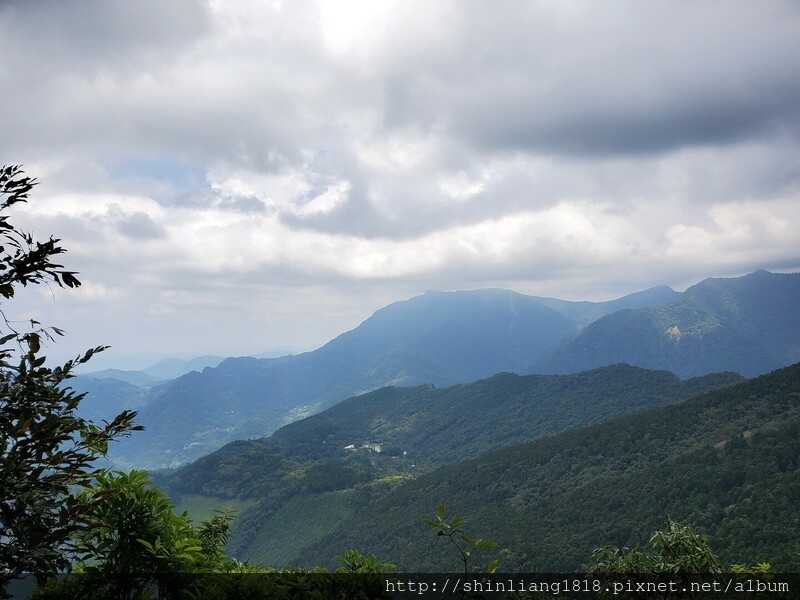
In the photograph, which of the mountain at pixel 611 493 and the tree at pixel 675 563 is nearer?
the tree at pixel 675 563

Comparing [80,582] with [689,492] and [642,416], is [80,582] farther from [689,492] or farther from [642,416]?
[642,416]

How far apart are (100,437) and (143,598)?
1742 mm

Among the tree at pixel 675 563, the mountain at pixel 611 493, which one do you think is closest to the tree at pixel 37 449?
the tree at pixel 675 563

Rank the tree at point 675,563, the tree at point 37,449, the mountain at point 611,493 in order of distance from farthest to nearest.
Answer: the mountain at point 611,493, the tree at point 675,563, the tree at point 37,449

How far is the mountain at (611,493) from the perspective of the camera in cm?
8106

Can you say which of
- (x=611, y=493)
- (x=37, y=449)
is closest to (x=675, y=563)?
(x=37, y=449)

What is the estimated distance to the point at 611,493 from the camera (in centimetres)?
10656

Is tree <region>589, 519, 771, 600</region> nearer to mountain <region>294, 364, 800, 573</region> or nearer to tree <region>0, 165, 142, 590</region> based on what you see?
tree <region>0, 165, 142, 590</region>

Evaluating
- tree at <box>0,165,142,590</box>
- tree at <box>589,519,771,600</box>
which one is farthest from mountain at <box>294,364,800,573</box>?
tree at <box>0,165,142,590</box>

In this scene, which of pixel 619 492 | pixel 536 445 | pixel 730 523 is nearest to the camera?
pixel 730 523

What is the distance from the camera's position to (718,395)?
136m

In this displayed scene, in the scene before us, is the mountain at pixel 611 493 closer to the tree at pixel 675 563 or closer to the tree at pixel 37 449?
the tree at pixel 675 563

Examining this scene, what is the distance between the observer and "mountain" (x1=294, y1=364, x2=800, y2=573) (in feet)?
266

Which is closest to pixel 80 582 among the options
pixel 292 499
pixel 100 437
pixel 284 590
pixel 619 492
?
pixel 100 437
